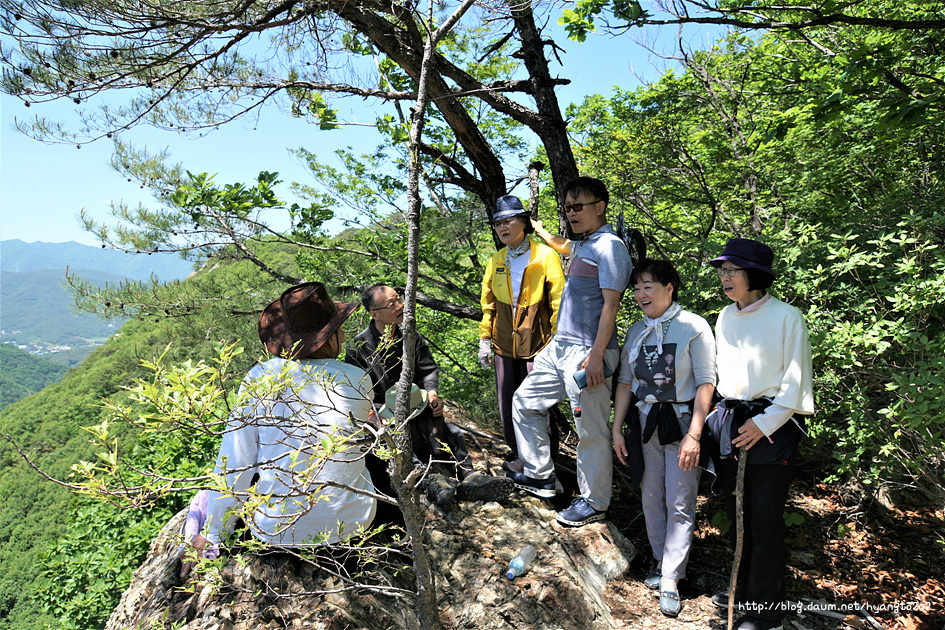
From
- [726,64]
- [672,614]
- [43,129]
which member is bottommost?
[672,614]

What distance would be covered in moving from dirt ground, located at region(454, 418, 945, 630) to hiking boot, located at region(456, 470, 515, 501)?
409 millimetres

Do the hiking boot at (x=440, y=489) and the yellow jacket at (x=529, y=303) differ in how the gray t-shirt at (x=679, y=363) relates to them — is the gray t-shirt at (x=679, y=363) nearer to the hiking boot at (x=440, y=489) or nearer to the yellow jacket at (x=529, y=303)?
the yellow jacket at (x=529, y=303)

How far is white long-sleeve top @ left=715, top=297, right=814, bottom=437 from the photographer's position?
7.99 feet

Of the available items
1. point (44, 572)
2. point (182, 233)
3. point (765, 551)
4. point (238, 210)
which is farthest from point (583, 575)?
point (44, 572)

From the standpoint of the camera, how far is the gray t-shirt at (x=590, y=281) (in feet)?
9.78

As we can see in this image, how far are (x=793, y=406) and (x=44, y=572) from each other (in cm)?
892

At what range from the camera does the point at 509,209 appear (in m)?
3.41

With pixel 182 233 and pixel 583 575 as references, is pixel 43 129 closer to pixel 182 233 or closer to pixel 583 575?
pixel 182 233

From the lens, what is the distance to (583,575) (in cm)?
284

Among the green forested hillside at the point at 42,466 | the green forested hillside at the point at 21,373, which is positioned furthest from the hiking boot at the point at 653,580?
the green forested hillside at the point at 21,373

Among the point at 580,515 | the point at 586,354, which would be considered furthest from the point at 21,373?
the point at 586,354

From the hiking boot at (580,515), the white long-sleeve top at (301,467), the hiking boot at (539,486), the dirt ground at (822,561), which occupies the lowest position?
the dirt ground at (822,561)

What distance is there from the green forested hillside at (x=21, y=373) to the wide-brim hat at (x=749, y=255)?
272 feet

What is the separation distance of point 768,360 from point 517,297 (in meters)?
1.50
